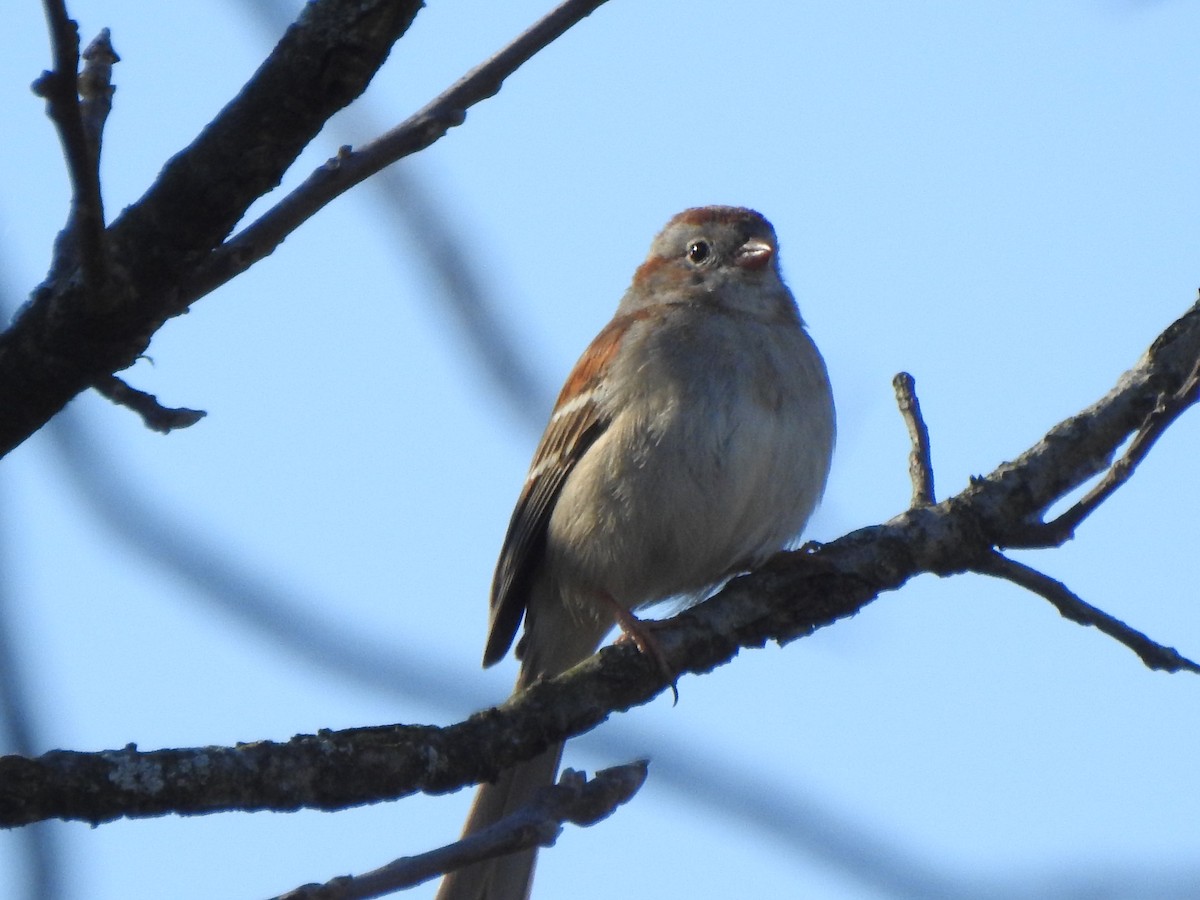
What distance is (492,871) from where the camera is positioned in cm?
453

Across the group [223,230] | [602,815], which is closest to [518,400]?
[223,230]

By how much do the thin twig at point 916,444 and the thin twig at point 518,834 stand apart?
1.85 m

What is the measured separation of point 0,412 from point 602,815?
1256mm

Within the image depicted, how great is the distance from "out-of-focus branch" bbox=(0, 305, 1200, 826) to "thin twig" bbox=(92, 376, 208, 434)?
0.61 metres

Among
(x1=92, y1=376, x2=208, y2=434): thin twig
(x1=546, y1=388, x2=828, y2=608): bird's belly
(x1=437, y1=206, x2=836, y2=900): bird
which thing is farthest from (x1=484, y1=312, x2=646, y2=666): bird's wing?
(x1=92, y1=376, x2=208, y2=434): thin twig

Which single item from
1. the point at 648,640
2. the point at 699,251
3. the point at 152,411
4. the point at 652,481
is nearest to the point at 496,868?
the point at 648,640

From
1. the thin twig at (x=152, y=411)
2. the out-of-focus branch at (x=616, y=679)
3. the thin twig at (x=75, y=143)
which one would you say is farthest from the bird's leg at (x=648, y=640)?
the thin twig at (x=75, y=143)

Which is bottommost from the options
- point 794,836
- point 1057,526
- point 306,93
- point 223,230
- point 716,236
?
point 794,836

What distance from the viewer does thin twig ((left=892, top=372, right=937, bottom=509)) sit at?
13.8 feet

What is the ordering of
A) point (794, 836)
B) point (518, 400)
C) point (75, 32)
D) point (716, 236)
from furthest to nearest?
point (716, 236), point (518, 400), point (794, 836), point (75, 32)

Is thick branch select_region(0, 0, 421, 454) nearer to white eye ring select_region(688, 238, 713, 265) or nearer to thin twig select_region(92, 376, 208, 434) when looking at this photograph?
thin twig select_region(92, 376, 208, 434)

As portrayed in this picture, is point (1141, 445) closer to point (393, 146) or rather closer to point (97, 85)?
point (393, 146)

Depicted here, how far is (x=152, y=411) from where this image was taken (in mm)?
2793

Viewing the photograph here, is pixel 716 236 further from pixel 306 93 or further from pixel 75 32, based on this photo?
pixel 75 32
